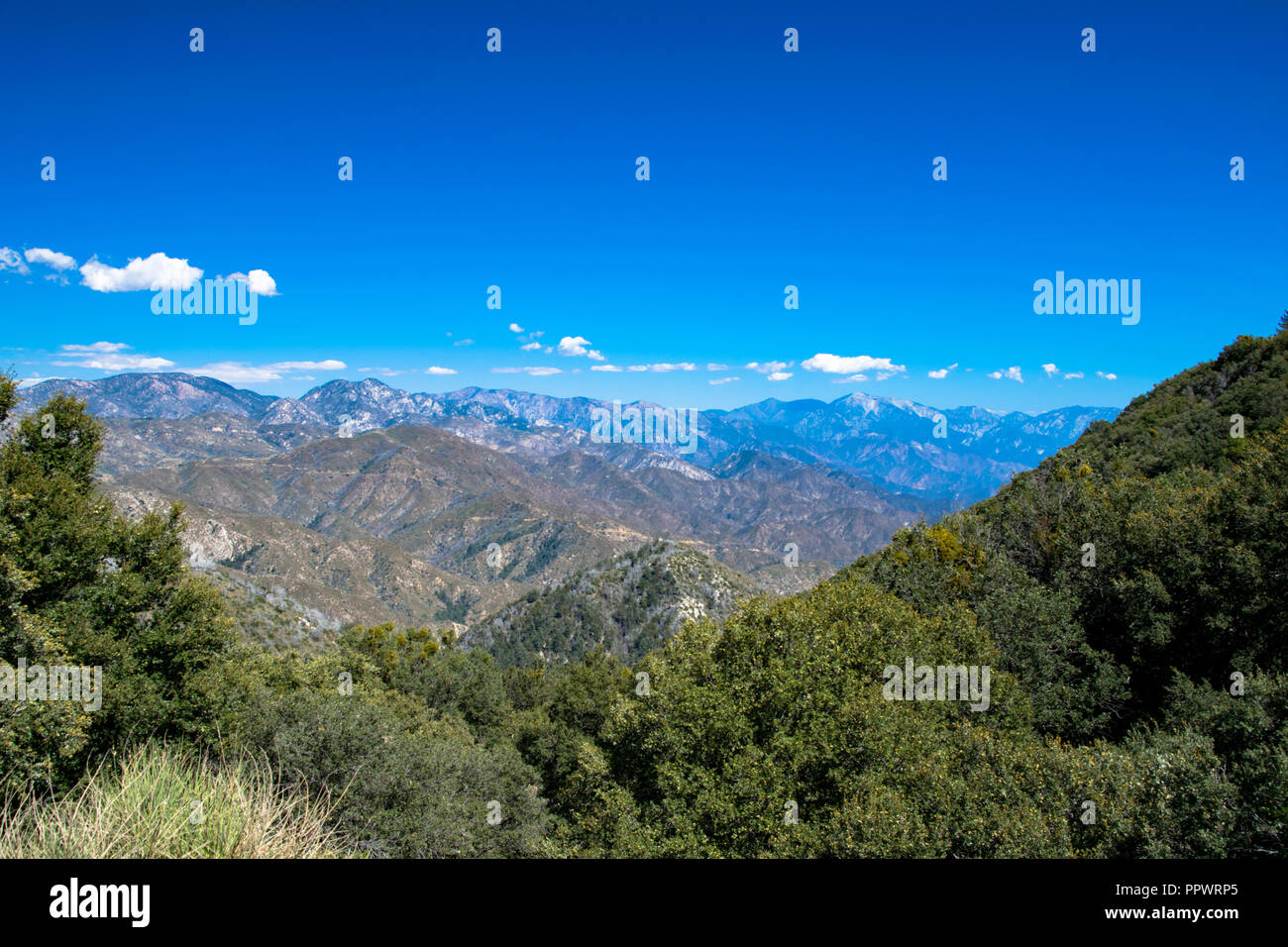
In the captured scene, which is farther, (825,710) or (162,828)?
(825,710)

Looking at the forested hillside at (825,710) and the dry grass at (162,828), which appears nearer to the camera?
the dry grass at (162,828)

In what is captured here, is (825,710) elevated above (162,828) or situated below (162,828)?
below

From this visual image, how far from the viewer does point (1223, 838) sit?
1163 cm

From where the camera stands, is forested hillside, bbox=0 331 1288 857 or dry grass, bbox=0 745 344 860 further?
forested hillside, bbox=0 331 1288 857

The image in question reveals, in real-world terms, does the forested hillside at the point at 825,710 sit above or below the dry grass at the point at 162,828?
below

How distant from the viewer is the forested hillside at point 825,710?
13.3 metres

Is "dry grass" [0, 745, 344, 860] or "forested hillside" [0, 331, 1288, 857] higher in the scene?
"dry grass" [0, 745, 344, 860]

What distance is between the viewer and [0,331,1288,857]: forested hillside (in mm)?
13266

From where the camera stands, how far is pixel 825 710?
19.8 meters

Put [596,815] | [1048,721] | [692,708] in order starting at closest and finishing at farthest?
[692,708] < [596,815] < [1048,721]
